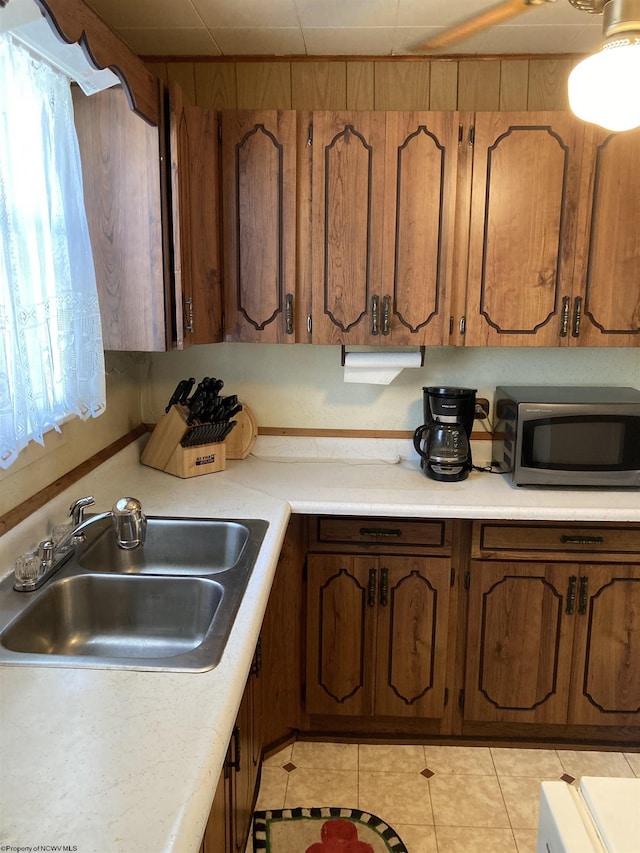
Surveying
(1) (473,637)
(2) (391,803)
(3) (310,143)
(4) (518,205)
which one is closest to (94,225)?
(3) (310,143)

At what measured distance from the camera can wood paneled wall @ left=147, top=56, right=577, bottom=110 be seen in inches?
101

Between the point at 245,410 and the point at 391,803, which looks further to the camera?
the point at 245,410

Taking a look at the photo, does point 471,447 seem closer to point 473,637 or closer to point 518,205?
point 473,637

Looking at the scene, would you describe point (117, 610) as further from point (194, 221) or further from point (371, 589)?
point (194, 221)

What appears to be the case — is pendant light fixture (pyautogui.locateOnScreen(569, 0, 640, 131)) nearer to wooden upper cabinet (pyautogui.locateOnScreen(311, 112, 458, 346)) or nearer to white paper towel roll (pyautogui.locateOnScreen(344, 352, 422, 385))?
wooden upper cabinet (pyautogui.locateOnScreen(311, 112, 458, 346))

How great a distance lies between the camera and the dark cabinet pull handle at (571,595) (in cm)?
235

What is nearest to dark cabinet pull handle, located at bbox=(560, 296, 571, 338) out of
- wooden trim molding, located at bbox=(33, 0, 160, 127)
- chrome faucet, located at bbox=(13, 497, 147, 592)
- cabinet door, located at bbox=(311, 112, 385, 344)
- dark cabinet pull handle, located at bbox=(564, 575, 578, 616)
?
cabinet door, located at bbox=(311, 112, 385, 344)

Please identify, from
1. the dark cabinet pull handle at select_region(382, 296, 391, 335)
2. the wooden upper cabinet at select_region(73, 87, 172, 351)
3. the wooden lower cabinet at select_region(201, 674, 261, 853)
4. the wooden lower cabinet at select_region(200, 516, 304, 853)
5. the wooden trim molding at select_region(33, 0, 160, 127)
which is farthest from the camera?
the dark cabinet pull handle at select_region(382, 296, 391, 335)

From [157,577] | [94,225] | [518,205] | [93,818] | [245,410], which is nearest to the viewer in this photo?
[93,818]

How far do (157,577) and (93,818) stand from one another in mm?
769

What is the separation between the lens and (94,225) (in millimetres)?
2074

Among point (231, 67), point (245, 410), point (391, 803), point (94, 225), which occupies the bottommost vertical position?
point (391, 803)

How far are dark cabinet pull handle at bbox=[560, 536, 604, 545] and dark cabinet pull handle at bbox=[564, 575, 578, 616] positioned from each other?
0.39 ft

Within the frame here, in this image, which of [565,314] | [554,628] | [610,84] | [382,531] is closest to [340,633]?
[382,531]
